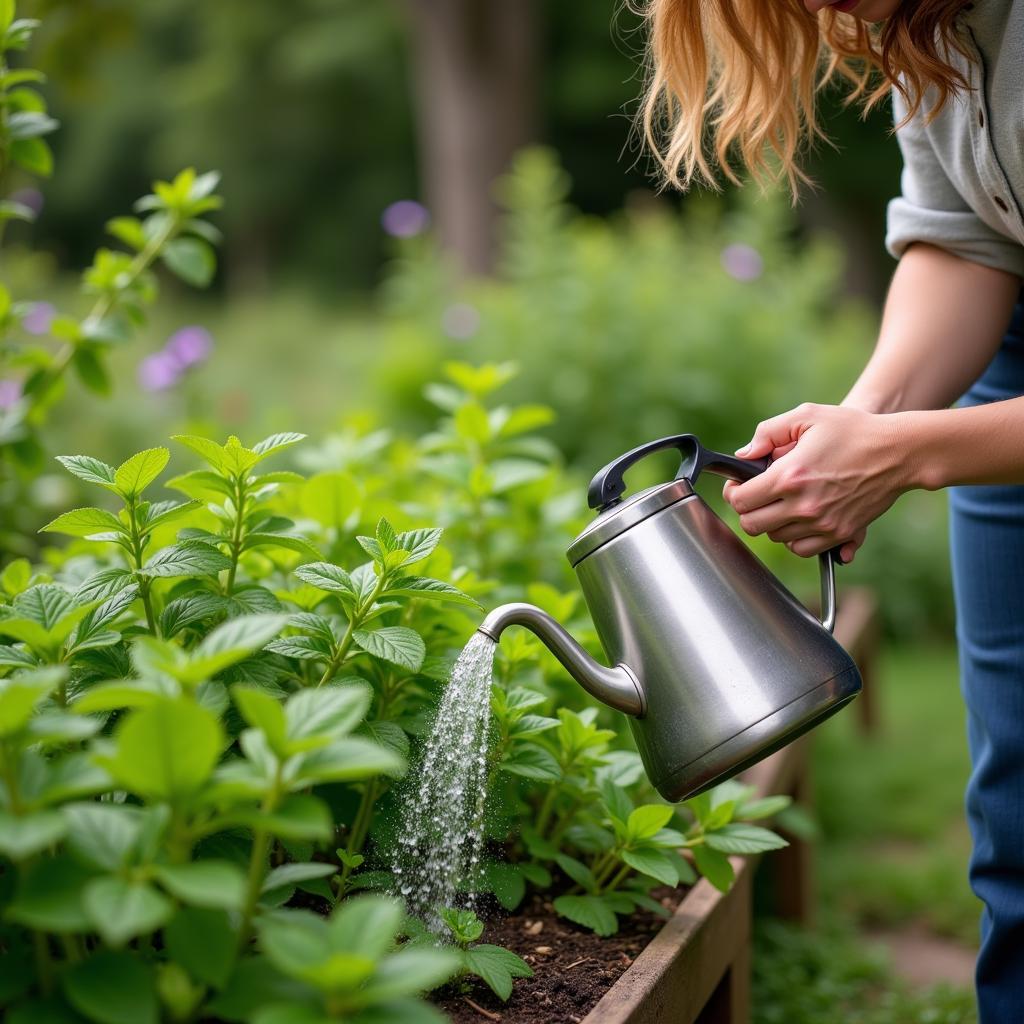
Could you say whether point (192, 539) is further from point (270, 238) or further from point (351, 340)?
point (270, 238)

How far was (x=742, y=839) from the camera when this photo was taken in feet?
4.58

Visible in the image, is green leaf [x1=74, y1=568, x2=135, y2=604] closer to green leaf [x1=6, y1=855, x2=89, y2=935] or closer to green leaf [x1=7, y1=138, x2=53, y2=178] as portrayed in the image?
green leaf [x1=6, y1=855, x2=89, y2=935]

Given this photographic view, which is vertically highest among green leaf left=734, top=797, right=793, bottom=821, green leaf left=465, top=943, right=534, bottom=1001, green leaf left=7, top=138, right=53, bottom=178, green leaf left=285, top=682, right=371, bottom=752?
green leaf left=7, top=138, right=53, bottom=178

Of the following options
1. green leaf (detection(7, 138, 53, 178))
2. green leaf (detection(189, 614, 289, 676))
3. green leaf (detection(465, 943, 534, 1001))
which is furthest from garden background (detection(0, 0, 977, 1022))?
green leaf (detection(189, 614, 289, 676))

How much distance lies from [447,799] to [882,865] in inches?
85.7

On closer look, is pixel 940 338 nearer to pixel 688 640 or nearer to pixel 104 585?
pixel 688 640

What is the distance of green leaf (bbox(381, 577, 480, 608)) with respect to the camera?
119 centimetres

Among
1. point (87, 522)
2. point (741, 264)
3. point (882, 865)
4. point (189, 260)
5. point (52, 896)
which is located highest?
point (189, 260)

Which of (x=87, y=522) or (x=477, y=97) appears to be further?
(x=477, y=97)

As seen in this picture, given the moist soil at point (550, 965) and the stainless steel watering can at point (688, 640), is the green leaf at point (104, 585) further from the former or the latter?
the moist soil at point (550, 965)

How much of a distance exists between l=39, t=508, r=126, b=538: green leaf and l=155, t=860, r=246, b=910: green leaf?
1.62 ft

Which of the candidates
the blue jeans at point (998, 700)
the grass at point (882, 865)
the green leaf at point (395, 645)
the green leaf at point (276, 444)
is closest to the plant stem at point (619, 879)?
the green leaf at point (395, 645)

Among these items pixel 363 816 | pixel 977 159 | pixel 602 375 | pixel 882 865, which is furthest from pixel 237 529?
pixel 602 375

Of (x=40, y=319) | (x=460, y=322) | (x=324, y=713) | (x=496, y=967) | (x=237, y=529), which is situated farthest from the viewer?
(x=460, y=322)
